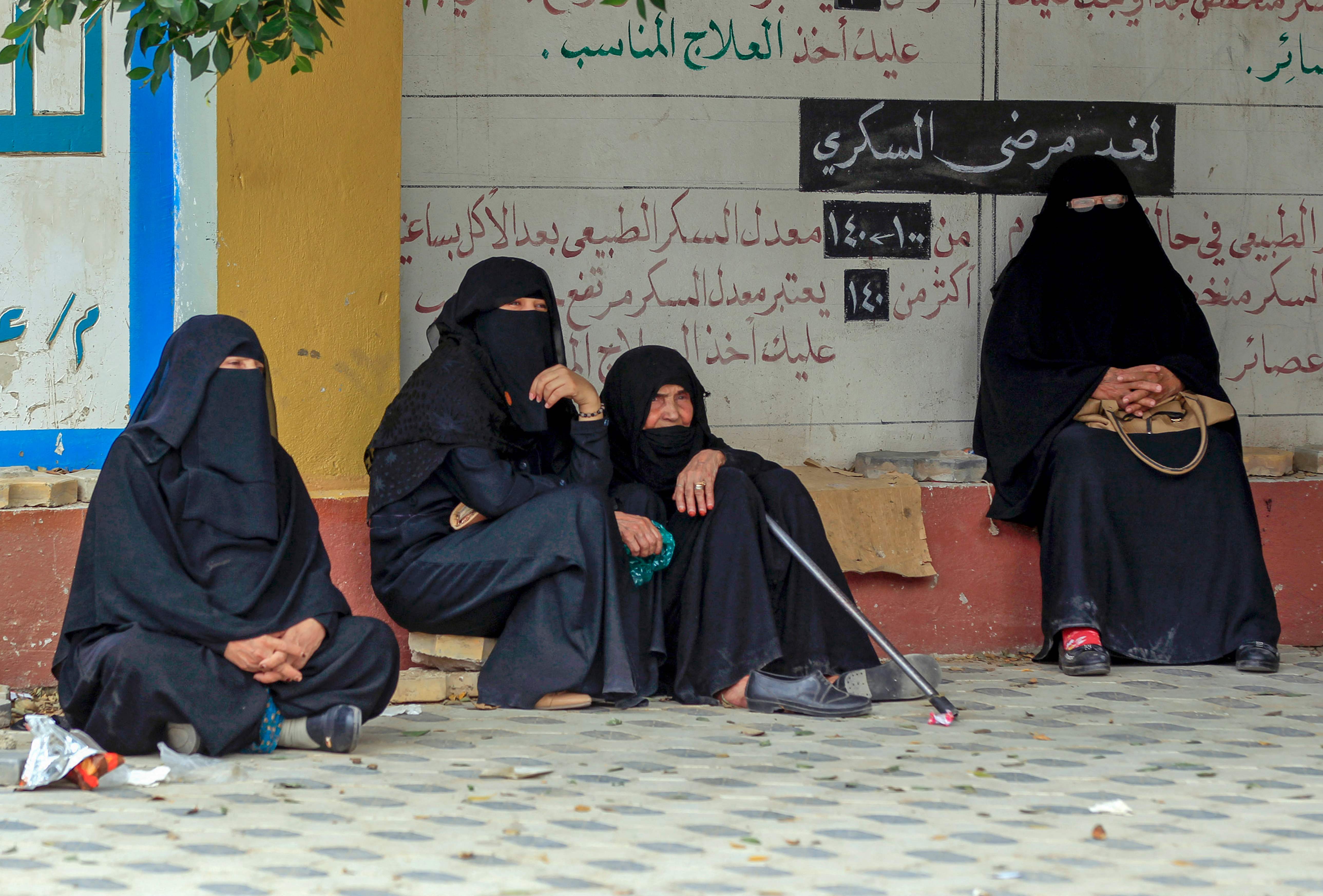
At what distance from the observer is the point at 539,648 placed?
3.80m

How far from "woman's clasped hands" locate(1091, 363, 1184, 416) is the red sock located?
0.72m

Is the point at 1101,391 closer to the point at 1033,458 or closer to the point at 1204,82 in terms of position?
the point at 1033,458

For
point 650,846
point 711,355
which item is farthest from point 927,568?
point 650,846

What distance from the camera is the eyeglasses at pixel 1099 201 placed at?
4.93 metres

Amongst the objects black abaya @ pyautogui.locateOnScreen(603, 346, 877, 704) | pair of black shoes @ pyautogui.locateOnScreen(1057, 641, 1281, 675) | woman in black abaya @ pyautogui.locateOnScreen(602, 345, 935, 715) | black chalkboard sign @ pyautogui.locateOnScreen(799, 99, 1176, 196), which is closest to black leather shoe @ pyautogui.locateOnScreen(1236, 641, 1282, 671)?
pair of black shoes @ pyautogui.locateOnScreen(1057, 641, 1281, 675)

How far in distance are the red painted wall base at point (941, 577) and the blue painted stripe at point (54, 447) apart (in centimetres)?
40

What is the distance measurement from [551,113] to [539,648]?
6.74 feet

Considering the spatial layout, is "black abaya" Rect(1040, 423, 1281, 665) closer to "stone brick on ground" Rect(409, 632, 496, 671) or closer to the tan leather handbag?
the tan leather handbag

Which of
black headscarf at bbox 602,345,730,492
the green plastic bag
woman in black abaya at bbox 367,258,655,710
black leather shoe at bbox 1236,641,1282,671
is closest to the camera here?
woman in black abaya at bbox 367,258,655,710

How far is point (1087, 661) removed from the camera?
4.26 m

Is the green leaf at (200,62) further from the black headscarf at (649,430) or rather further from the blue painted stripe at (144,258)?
the black headscarf at (649,430)

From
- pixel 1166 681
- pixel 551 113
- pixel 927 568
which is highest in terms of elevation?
pixel 551 113

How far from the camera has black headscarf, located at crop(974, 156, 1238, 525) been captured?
180 inches

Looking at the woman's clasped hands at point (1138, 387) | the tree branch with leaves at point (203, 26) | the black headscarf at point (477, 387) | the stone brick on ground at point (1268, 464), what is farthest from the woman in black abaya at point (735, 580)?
the stone brick on ground at point (1268, 464)
